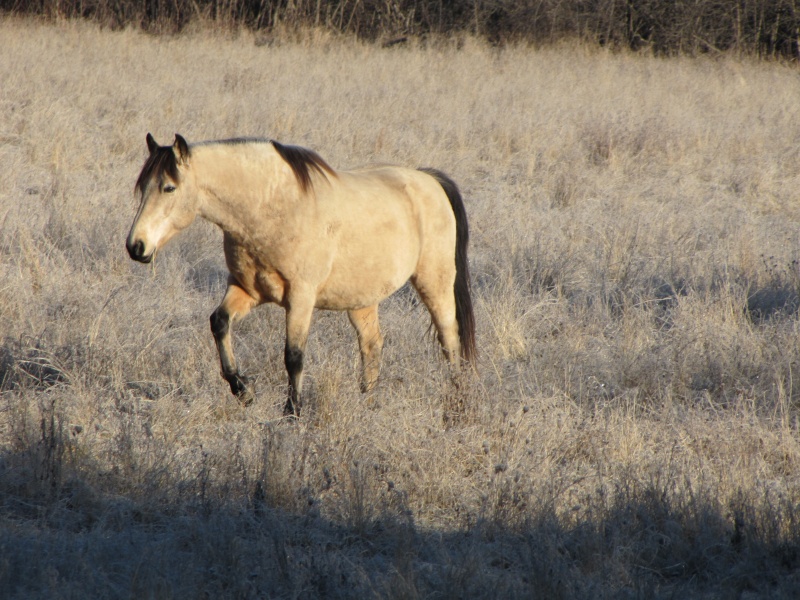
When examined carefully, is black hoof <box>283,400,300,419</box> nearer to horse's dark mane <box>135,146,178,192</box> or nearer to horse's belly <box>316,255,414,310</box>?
horse's belly <box>316,255,414,310</box>

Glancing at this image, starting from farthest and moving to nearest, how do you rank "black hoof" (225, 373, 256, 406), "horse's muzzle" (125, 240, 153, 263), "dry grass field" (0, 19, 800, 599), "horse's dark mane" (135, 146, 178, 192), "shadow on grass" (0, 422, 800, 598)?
"black hoof" (225, 373, 256, 406)
"horse's dark mane" (135, 146, 178, 192)
"horse's muzzle" (125, 240, 153, 263)
"dry grass field" (0, 19, 800, 599)
"shadow on grass" (0, 422, 800, 598)

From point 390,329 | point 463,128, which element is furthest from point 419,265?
point 463,128

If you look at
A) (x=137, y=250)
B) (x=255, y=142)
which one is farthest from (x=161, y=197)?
(x=255, y=142)

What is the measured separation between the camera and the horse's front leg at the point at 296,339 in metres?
4.45

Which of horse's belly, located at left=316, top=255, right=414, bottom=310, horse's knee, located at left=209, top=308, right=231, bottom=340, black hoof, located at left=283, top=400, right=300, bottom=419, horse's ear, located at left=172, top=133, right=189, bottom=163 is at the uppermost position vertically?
horse's ear, located at left=172, top=133, right=189, bottom=163

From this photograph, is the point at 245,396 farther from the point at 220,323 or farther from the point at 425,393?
the point at 425,393

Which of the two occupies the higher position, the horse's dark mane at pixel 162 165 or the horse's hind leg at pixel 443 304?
the horse's dark mane at pixel 162 165

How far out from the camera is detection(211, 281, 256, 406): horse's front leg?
445 centimetres

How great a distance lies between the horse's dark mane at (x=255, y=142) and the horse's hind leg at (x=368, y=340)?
3.25 ft

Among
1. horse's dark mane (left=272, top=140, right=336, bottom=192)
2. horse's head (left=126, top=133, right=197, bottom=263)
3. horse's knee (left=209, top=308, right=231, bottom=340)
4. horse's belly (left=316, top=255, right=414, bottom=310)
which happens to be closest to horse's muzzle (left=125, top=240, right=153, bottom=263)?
horse's head (left=126, top=133, right=197, bottom=263)

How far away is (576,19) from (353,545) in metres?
16.0

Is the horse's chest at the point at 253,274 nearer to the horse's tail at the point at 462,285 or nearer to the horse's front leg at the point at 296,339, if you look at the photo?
the horse's front leg at the point at 296,339

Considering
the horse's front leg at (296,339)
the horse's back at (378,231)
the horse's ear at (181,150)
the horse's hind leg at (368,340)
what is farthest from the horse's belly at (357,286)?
the horse's ear at (181,150)

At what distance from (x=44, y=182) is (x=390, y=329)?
191 inches
